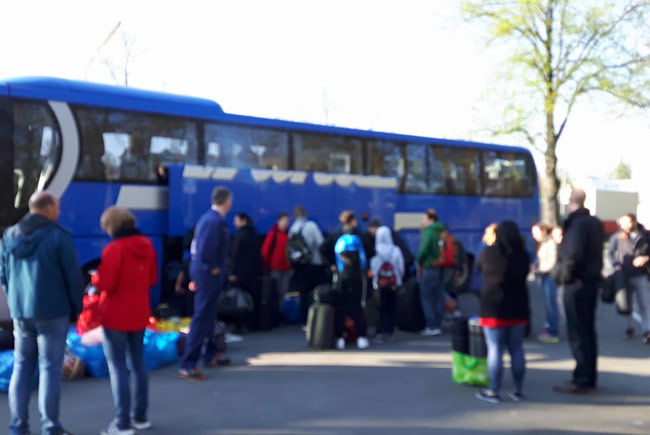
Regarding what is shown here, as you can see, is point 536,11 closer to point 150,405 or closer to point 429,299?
point 429,299

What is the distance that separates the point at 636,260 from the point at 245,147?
6.95 m

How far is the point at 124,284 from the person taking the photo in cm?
545

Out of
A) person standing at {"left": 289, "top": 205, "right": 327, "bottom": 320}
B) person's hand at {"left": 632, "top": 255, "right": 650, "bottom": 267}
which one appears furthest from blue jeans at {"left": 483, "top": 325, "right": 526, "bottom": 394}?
person standing at {"left": 289, "top": 205, "right": 327, "bottom": 320}

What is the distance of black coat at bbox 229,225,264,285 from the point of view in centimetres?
1058

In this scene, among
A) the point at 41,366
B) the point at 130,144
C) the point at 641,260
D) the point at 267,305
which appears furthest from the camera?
the point at 130,144

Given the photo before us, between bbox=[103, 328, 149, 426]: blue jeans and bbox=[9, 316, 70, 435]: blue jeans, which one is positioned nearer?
bbox=[9, 316, 70, 435]: blue jeans

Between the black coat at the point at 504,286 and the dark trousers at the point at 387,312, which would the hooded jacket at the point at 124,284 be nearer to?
the black coat at the point at 504,286

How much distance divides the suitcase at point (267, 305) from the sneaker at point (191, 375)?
11.2 ft

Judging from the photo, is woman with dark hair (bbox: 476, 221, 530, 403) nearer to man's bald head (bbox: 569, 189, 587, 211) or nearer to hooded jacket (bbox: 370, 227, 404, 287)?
man's bald head (bbox: 569, 189, 587, 211)

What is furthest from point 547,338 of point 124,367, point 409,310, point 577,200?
point 124,367

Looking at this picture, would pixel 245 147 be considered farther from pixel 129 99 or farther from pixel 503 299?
pixel 503 299

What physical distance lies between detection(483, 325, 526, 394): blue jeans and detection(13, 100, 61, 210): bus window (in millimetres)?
6980

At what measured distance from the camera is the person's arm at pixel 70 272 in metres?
5.17

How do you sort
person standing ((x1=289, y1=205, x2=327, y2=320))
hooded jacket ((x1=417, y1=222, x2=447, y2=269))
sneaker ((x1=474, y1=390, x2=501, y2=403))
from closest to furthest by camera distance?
sneaker ((x1=474, y1=390, x2=501, y2=403)) < hooded jacket ((x1=417, y1=222, x2=447, y2=269)) < person standing ((x1=289, y1=205, x2=327, y2=320))
